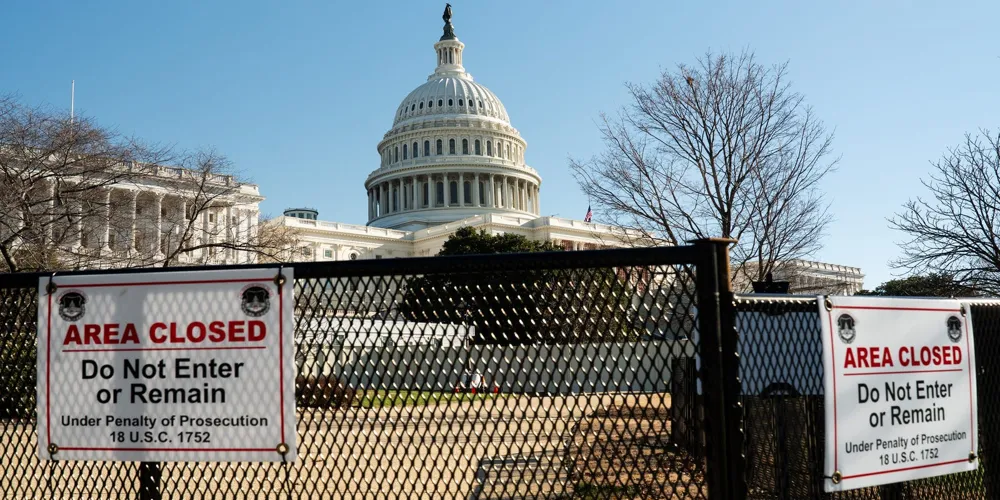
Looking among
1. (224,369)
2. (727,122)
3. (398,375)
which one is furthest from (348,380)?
(727,122)

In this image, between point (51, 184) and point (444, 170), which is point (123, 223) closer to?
point (51, 184)

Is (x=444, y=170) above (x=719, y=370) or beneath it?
above

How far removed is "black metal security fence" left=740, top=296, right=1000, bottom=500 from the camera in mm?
3896

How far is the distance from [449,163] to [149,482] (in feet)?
372

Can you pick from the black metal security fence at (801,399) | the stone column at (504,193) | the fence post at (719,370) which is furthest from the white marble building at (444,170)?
the fence post at (719,370)

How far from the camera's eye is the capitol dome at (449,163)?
383 feet

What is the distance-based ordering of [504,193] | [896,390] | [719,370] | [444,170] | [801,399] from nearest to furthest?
[719,370]
[896,390]
[801,399]
[444,170]
[504,193]

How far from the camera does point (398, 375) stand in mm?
3660

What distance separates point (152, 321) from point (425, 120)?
11892 centimetres

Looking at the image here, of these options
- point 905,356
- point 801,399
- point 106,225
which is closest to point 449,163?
point 106,225

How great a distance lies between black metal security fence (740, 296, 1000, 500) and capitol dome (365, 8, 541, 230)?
4332 inches

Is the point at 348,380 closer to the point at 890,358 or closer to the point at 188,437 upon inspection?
the point at 188,437

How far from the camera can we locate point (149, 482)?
374 centimetres

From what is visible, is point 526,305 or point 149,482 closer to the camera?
point 526,305
